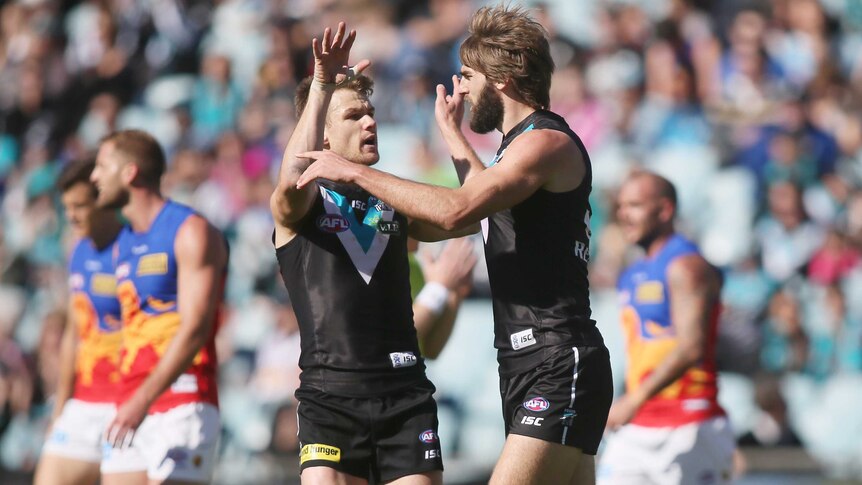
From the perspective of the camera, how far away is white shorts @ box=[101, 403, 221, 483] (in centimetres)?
691

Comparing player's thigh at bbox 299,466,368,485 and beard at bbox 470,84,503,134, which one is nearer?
player's thigh at bbox 299,466,368,485

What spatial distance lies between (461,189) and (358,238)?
0.66 metres

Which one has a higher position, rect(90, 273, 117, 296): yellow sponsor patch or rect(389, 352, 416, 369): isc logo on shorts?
rect(90, 273, 117, 296): yellow sponsor patch

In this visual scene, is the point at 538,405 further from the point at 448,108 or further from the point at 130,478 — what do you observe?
the point at 130,478

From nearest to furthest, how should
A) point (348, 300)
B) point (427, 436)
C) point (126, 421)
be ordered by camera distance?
1. point (427, 436)
2. point (348, 300)
3. point (126, 421)

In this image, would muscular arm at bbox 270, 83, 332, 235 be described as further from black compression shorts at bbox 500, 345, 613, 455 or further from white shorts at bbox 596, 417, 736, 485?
white shorts at bbox 596, 417, 736, 485

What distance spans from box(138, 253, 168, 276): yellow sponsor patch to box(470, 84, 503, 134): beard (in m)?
2.57

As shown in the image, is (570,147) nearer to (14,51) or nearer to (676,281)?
(676,281)

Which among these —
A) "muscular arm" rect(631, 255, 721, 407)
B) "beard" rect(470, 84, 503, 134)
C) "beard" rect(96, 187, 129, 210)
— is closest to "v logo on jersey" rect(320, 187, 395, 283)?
"beard" rect(470, 84, 503, 134)

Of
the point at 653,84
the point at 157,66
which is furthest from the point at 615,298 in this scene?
the point at 157,66

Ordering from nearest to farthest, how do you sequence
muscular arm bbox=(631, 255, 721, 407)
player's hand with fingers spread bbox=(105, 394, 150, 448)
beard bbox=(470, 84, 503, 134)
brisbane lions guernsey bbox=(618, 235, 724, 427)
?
beard bbox=(470, 84, 503, 134) → player's hand with fingers spread bbox=(105, 394, 150, 448) → muscular arm bbox=(631, 255, 721, 407) → brisbane lions guernsey bbox=(618, 235, 724, 427)

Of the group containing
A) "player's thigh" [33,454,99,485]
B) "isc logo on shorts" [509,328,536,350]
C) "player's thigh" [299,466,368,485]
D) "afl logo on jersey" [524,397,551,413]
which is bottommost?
"player's thigh" [33,454,99,485]

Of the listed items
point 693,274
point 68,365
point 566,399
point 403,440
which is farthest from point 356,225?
point 68,365

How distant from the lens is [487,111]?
219 inches
